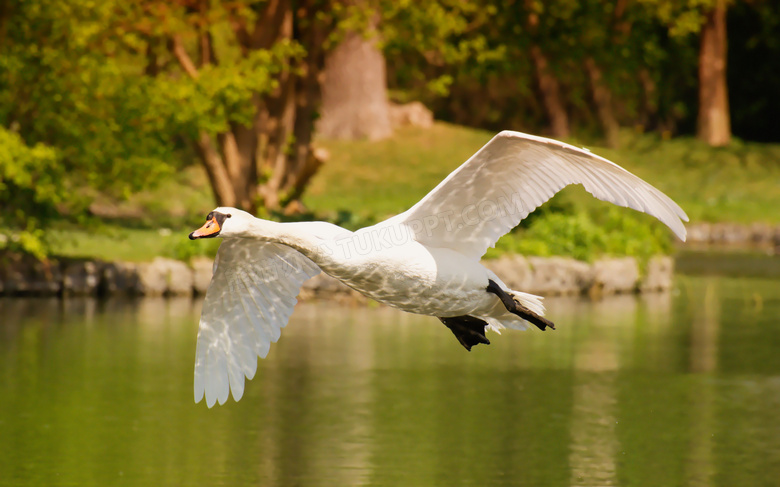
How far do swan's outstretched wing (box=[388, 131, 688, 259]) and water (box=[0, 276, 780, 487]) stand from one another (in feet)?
8.32

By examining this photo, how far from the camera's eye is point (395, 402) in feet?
42.5

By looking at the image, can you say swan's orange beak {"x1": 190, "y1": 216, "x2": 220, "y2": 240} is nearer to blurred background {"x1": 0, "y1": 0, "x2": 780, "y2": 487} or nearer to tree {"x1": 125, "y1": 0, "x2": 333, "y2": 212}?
blurred background {"x1": 0, "y1": 0, "x2": 780, "y2": 487}

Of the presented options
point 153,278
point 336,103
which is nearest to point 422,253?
point 153,278

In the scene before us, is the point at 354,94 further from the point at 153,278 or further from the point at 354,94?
the point at 153,278

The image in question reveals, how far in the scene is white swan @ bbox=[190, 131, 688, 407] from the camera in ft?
24.4

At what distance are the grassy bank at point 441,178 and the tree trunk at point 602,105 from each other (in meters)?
0.44

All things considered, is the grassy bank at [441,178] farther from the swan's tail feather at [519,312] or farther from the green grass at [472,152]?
the swan's tail feather at [519,312]

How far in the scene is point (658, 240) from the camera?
2194 cm

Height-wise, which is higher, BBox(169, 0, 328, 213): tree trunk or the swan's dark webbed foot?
BBox(169, 0, 328, 213): tree trunk

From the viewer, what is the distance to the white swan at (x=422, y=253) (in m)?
7.43

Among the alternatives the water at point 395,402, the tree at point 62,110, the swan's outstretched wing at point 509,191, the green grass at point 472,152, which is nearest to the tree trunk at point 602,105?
the green grass at point 472,152

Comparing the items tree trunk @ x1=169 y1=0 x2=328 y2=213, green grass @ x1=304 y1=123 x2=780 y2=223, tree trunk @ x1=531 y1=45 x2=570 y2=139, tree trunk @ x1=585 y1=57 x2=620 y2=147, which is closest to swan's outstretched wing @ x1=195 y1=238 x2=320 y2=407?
tree trunk @ x1=169 y1=0 x2=328 y2=213

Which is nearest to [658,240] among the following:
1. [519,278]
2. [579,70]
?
[519,278]

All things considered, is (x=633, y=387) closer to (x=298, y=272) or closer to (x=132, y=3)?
(x=298, y=272)
